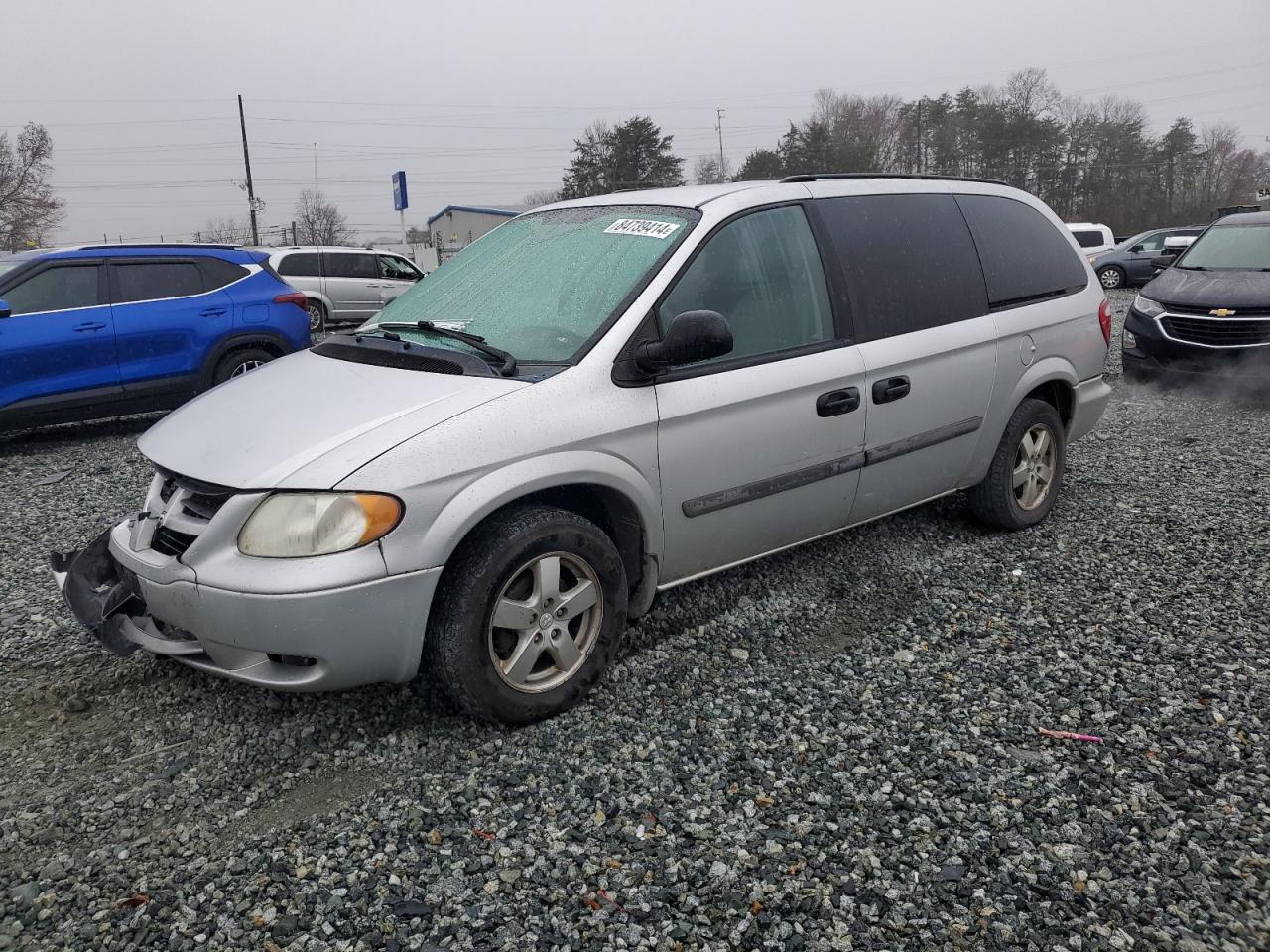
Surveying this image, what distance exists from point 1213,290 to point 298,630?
9.17 m

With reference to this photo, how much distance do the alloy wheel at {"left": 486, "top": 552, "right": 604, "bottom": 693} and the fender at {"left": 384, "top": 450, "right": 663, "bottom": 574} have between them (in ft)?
0.79

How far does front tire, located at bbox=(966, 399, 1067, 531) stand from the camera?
4805 mm

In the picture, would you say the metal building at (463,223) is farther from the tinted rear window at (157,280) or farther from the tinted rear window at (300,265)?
the tinted rear window at (157,280)

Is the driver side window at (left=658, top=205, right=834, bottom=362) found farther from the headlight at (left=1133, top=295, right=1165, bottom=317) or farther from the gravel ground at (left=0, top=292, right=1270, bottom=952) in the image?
the headlight at (left=1133, top=295, right=1165, bottom=317)

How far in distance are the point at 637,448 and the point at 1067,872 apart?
180cm

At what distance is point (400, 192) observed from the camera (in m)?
28.6

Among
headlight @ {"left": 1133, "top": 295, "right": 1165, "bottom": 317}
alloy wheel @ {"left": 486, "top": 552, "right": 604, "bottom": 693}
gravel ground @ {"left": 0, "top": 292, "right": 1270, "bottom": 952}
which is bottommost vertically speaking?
gravel ground @ {"left": 0, "top": 292, "right": 1270, "bottom": 952}

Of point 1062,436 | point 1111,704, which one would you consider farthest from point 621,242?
point 1062,436

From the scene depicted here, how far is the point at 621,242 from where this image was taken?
367 cm

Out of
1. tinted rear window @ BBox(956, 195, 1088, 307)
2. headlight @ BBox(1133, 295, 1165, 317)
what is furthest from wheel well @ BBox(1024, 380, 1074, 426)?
headlight @ BBox(1133, 295, 1165, 317)

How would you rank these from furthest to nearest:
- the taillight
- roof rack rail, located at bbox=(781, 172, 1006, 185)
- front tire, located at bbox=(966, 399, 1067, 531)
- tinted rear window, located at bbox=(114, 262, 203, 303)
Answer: the taillight, tinted rear window, located at bbox=(114, 262, 203, 303), front tire, located at bbox=(966, 399, 1067, 531), roof rack rail, located at bbox=(781, 172, 1006, 185)

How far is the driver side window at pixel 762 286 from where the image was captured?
3.54 m

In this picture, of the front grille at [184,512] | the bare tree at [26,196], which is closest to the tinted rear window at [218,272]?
the front grille at [184,512]

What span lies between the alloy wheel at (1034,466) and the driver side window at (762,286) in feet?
5.57
